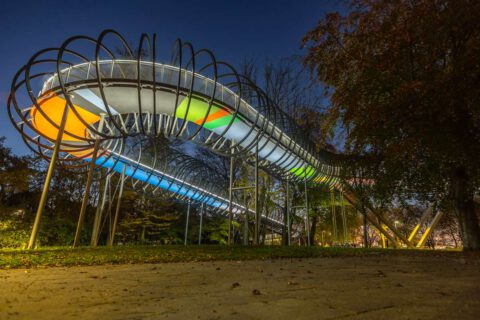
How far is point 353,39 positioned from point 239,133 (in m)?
5.64

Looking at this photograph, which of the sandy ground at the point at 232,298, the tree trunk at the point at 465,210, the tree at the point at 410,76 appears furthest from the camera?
the tree trunk at the point at 465,210

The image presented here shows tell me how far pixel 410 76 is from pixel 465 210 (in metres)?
6.61

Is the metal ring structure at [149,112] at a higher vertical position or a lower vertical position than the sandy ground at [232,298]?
higher

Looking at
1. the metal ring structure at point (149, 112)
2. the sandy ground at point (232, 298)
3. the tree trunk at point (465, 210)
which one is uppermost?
the metal ring structure at point (149, 112)

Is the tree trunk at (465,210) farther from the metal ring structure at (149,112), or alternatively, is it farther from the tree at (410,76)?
the metal ring structure at (149,112)

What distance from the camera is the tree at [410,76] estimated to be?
7742 millimetres

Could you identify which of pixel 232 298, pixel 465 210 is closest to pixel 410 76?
pixel 465 210

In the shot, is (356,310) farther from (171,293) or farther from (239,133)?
(239,133)

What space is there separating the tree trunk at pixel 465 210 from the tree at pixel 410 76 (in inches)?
2.2

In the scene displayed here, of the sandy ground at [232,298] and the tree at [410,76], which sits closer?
the sandy ground at [232,298]

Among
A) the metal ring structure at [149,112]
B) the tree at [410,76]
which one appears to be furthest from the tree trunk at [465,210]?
the metal ring structure at [149,112]

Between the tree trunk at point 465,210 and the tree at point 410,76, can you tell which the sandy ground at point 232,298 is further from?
the tree trunk at point 465,210

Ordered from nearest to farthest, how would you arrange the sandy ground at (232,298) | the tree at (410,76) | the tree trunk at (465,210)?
the sandy ground at (232,298) → the tree at (410,76) → the tree trunk at (465,210)

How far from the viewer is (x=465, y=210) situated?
488 inches
